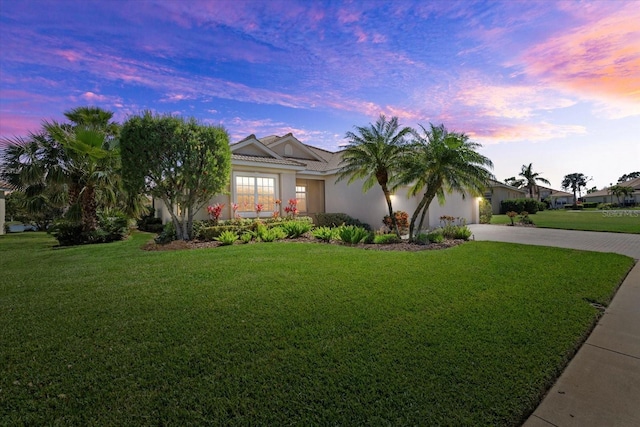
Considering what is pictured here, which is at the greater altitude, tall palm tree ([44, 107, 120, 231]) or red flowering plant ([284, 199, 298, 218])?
tall palm tree ([44, 107, 120, 231])

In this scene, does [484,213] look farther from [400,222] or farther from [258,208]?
[258,208]

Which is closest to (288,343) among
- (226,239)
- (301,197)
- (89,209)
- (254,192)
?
(226,239)

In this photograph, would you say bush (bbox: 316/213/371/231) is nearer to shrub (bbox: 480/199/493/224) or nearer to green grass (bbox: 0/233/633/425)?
shrub (bbox: 480/199/493/224)

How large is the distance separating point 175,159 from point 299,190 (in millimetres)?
9032

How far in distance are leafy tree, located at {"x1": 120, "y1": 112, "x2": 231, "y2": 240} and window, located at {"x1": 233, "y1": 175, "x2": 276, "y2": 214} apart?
9.09 feet

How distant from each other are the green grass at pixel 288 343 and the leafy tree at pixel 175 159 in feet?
17.9

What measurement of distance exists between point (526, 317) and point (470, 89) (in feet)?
36.3

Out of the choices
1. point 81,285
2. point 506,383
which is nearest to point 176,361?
point 506,383

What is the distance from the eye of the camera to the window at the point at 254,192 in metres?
15.1

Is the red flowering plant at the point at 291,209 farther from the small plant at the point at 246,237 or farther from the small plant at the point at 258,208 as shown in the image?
the small plant at the point at 246,237

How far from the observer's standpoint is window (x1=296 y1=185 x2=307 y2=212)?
19161 mm

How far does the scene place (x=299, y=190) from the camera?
19297 mm

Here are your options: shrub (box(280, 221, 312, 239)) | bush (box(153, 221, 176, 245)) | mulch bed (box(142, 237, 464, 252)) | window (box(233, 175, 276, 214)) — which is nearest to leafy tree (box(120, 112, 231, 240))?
bush (box(153, 221, 176, 245))

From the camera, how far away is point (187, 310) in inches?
173
